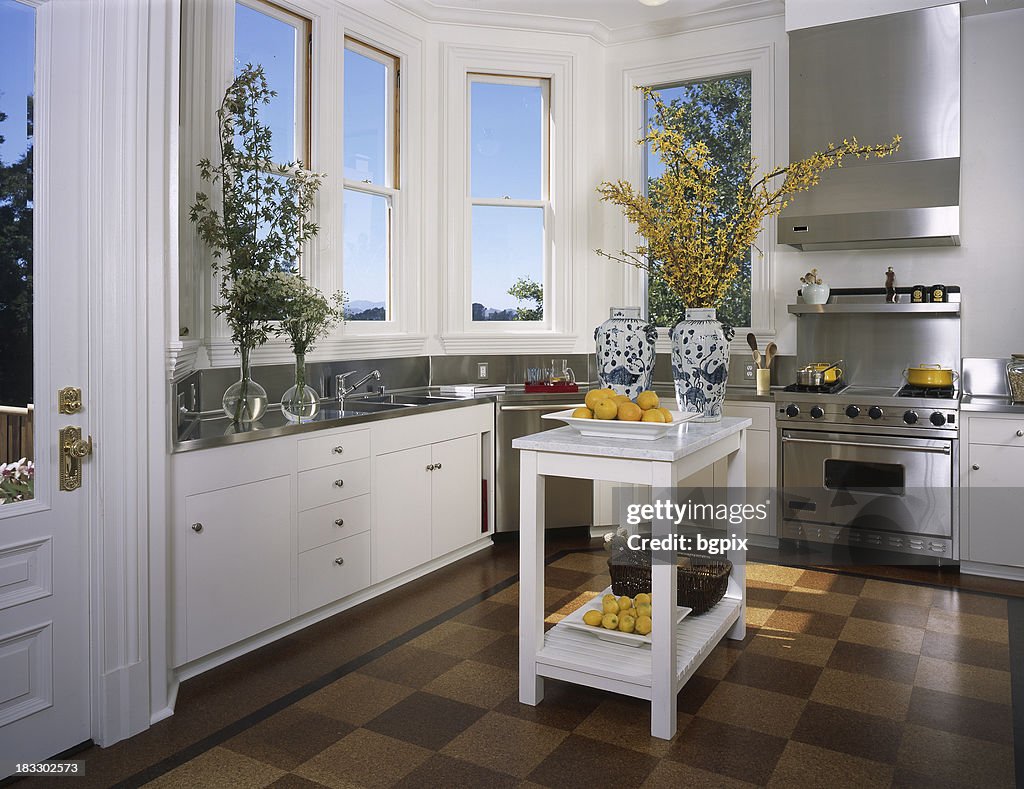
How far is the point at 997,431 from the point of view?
4.14 metres

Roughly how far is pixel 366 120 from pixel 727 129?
230cm

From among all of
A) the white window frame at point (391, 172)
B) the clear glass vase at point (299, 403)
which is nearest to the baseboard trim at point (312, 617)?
the clear glass vase at point (299, 403)

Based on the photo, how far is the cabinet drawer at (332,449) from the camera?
11.2ft

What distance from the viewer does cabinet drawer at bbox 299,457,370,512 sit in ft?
11.3

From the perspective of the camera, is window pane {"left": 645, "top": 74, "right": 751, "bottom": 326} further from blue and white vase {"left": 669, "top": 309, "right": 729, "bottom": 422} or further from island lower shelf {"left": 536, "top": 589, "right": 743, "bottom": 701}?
island lower shelf {"left": 536, "top": 589, "right": 743, "bottom": 701}

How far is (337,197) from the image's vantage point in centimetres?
448

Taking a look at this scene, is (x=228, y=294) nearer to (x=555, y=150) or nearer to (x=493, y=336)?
(x=493, y=336)

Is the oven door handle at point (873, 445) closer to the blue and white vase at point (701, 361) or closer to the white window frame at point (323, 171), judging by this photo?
the blue and white vase at point (701, 361)

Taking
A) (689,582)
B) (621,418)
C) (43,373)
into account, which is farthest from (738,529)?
(43,373)

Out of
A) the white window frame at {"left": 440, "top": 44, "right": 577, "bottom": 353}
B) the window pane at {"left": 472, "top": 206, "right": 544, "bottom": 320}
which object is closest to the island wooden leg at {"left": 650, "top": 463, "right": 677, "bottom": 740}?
the white window frame at {"left": 440, "top": 44, "right": 577, "bottom": 353}

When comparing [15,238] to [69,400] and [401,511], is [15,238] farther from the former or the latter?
[401,511]

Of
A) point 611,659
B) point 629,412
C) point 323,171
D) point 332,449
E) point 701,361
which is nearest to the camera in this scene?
point 629,412

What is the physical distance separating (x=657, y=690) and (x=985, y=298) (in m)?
3.39

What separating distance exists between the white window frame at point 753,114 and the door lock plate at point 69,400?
12.5 ft
